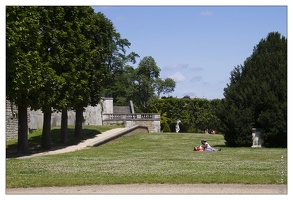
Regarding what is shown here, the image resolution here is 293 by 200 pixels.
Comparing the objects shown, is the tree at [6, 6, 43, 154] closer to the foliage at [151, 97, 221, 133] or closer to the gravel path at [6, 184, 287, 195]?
the gravel path at [6, 184, 287, 195]

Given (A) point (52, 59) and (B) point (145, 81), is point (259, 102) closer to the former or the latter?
(A) point (52, 59)

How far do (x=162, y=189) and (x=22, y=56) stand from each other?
41.1ft

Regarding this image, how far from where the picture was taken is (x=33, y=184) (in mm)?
13797

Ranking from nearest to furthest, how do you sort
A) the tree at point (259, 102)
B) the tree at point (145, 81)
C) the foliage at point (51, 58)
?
the foliage at point (51, 58), the tree at point (259, 102), the tree at point (145, 81)

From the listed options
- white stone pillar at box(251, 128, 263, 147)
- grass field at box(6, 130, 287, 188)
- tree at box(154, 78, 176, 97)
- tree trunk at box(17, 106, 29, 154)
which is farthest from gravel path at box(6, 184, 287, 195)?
tree at box(154, 78, 176, 97)

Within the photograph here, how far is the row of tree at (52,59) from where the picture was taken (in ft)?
75.1

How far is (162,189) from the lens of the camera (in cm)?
1300

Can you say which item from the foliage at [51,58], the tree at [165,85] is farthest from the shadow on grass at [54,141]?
the tree at [165,85]

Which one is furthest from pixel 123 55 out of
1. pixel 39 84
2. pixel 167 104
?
pixel 39 84

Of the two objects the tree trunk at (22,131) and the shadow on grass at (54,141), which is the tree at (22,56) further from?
the shadow on grass at (54,141)

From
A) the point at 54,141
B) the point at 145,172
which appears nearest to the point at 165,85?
the point at 54,141

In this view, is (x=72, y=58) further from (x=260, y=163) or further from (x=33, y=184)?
(x=33, y=184)

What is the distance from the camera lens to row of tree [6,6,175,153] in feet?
75.1

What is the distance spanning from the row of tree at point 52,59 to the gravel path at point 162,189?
1018 cm
